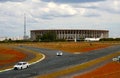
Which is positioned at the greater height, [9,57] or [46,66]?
[46,66]

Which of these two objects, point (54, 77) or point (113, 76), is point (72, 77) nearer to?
point (54, 77)

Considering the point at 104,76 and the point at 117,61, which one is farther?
the point at 117,61

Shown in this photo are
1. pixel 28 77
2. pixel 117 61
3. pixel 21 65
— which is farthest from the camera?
pixel 117 61

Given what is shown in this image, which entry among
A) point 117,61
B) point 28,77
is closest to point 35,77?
point 28,77

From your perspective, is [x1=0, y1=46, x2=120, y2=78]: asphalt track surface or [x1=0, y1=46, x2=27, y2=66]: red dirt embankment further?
[x1=0, y1=46, x2=27, y2=66]: red dirt embankment

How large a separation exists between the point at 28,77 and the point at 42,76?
9.33ft

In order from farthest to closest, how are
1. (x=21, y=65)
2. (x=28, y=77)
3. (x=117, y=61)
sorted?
(x=117, y=61) < (x=21, y=65) < (x=28, y=77)

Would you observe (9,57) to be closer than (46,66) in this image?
No

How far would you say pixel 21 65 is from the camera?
6981 cm

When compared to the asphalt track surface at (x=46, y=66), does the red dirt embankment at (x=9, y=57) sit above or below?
below

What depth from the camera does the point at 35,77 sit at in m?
52.8

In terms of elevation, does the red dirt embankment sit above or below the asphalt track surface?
below

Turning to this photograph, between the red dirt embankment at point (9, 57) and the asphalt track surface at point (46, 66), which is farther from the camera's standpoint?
the red dirt embankment at point (9, 57)

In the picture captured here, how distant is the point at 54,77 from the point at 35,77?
300 cm
